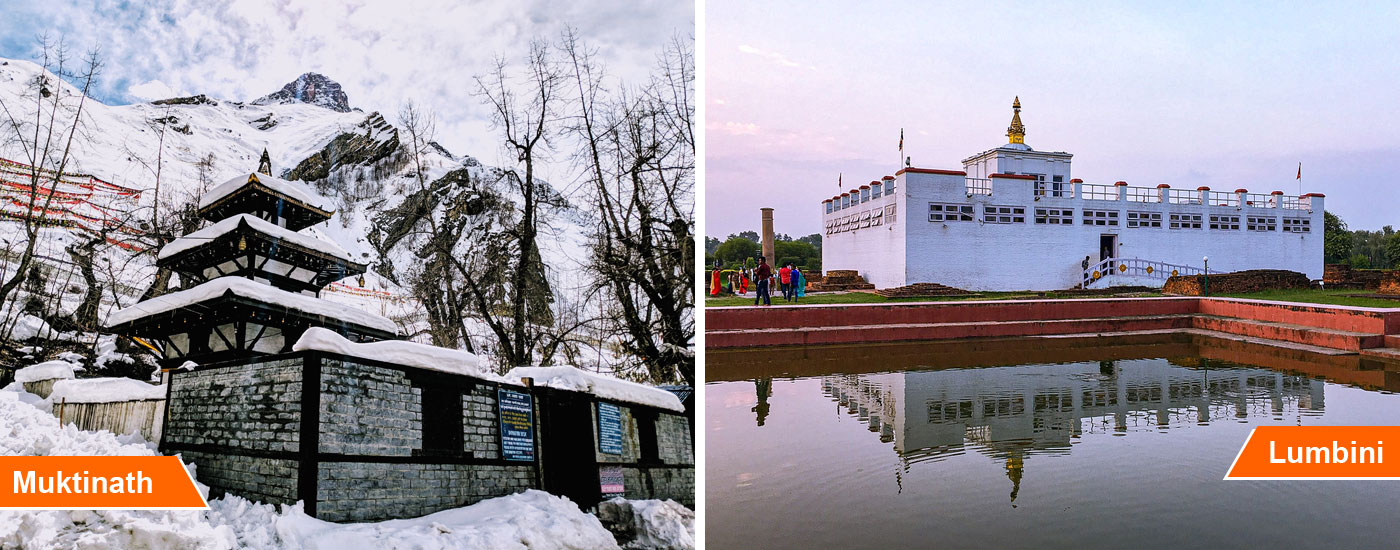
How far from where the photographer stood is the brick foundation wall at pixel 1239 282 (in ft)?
47.8

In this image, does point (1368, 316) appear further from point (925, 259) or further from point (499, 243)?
point (499, 243)

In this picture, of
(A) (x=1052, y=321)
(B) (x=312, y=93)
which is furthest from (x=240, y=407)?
(A) (x=1052, y=321)

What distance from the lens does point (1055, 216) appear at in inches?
628

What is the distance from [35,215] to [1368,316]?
36.0 feet

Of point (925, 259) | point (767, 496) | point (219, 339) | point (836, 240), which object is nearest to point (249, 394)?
point (219, 339)

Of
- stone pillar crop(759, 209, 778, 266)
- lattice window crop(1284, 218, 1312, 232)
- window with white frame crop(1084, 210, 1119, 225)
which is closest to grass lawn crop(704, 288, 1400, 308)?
stone pillar crop(759, 209, 778, 266)

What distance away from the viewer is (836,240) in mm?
17672

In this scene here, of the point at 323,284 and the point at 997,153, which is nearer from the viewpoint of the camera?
the point at 323,284

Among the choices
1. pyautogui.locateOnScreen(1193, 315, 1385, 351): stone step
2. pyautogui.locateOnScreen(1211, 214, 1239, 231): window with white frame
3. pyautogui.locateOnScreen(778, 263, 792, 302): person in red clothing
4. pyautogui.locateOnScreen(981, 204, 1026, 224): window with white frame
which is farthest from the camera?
pyautogui.locateOnScreen(1211, 214, 1239, 231): window with white frame

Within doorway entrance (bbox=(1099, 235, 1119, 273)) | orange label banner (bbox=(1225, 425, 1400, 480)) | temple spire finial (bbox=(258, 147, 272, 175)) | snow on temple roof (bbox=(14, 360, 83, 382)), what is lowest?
orange label banner (bbox=(1225, 425, 1400, 480))

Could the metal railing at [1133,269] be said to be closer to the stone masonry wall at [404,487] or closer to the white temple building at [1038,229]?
the white temple building at [1038,229]

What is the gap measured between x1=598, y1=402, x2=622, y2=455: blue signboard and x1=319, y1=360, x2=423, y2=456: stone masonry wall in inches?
30.1

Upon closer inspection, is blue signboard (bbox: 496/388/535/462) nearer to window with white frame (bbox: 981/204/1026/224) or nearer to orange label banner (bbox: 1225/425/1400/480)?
orange label banner (bbox: 1225/425/1400/480)

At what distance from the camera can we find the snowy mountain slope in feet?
10.3
